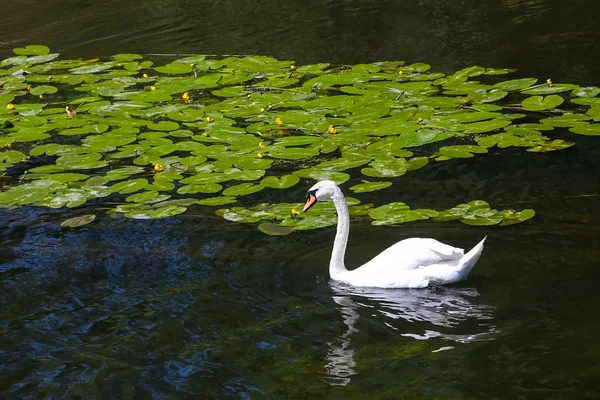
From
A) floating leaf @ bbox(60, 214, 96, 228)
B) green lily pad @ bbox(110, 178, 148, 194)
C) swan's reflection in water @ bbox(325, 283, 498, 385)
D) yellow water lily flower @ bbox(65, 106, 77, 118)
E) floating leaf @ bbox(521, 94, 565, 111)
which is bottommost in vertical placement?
swan's reflection in water @ bbox(325, 283, 498, 385)

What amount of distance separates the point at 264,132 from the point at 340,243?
276 cm

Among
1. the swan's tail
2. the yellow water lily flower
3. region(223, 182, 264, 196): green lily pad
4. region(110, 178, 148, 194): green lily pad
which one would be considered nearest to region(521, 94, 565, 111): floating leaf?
region(223, 182, 264, 196): green lily pad

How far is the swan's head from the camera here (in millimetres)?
5992

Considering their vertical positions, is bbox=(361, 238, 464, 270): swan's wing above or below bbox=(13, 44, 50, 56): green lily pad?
below

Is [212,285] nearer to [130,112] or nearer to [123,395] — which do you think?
[123,395]

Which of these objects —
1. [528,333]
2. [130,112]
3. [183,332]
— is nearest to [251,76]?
A: [130,112]

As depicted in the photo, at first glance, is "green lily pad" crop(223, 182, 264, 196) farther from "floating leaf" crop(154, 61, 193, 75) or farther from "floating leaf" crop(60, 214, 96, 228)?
"floating leaf" crop(154, 61, 193, 75)

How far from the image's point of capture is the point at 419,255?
5.59 meters

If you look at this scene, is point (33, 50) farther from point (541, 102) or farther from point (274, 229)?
point (541, 102)

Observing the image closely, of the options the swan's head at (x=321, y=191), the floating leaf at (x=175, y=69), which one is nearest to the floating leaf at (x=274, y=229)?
the swan's head at (x=321, y=191)

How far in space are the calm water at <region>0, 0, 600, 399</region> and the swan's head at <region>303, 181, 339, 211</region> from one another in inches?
17.6

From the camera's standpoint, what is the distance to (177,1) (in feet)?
49.7

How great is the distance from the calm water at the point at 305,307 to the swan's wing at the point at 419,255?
0.19 m

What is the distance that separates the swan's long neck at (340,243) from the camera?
5871 millimetres
